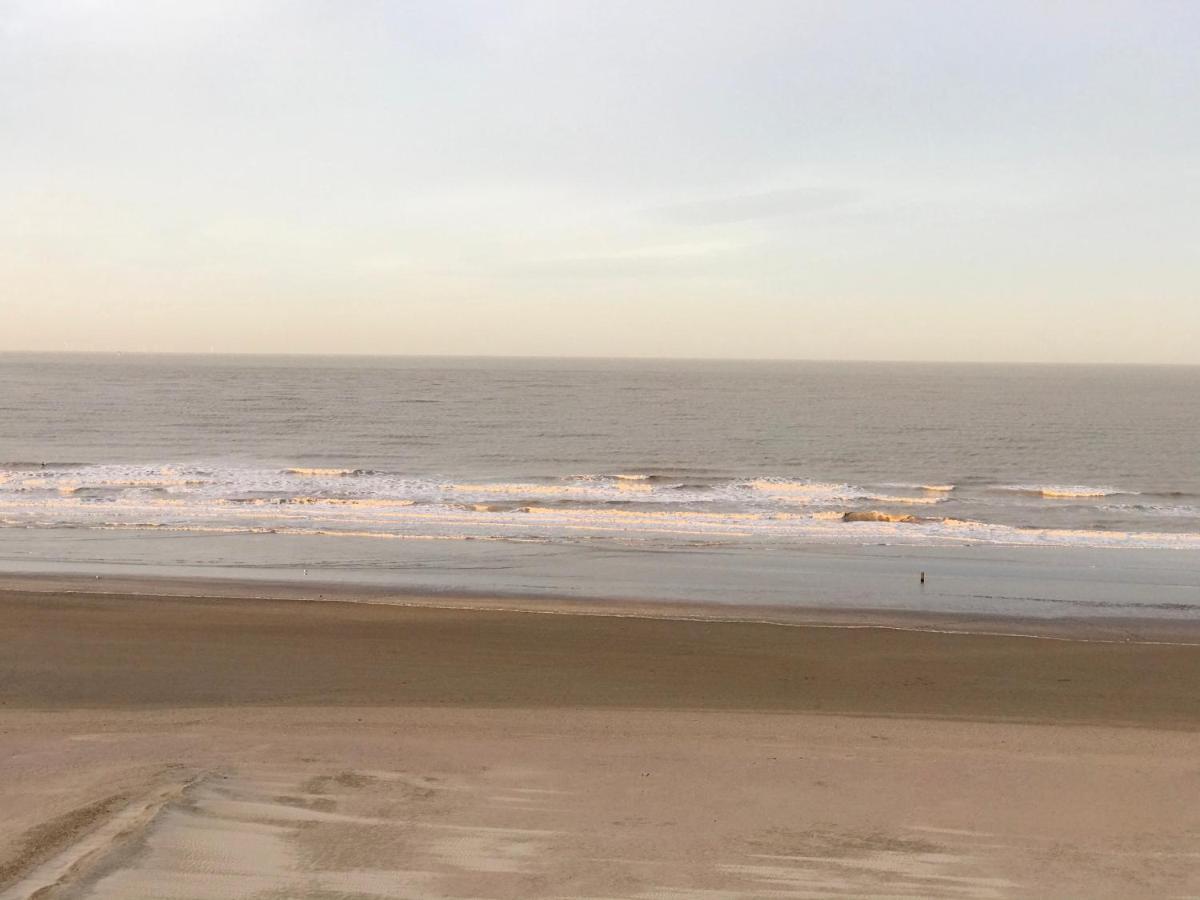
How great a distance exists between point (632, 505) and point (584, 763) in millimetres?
23675

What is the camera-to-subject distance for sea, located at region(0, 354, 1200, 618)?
21000 millimetres

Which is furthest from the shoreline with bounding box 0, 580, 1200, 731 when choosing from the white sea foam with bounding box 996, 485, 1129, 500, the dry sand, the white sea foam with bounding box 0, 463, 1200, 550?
the white sea foam with bounding box 996, 485, 1129, 500

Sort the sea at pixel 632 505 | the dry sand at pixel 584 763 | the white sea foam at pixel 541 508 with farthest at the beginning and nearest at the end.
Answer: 1. the white sea foam at pixel 541 508
2. the sea at pixel 632 505
3. the dry sand at pixel 584 763

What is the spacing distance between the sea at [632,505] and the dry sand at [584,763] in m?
5.10

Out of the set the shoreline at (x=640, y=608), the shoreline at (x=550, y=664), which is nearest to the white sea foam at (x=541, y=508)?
the shoreline at (x=640, y=608)

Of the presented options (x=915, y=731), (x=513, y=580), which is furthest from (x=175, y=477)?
(x=915, y=731)

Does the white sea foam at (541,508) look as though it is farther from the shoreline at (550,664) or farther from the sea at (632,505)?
the shoreline at (550,664)

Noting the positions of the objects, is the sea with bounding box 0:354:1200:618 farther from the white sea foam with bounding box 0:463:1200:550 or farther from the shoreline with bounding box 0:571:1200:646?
the shoreline with bounding box 0:571:1200:646

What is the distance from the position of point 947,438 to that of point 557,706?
171 feet

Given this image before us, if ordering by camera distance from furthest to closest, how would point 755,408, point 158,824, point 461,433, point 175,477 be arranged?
point 755,408
point 461,433
point 175,477
point 158,824

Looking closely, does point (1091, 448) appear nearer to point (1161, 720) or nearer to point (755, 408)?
point (755, 408)

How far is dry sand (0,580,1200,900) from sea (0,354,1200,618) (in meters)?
5.10

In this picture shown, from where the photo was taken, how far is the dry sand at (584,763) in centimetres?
684

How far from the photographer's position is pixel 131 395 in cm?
9156
